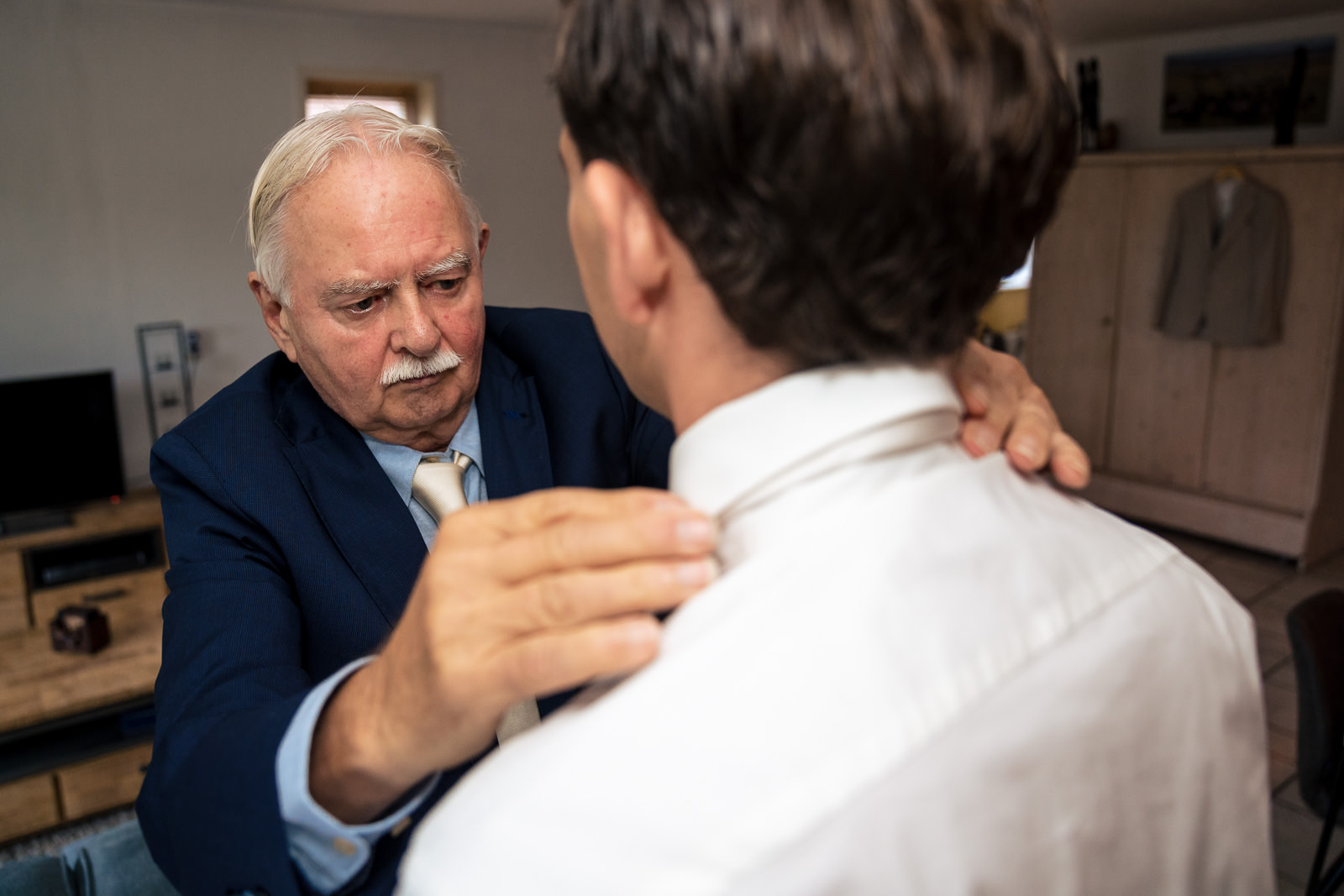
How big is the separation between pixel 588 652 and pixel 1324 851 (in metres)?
2.63

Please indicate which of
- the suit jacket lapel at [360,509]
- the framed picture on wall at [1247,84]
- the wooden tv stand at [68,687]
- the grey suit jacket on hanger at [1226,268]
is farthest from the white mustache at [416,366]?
the framed picture on wall at [1247,84]

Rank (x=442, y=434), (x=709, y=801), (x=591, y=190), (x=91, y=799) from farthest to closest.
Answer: (x=91, y=799), (x=442, y=434), (x=591, y=190), (x=709, y=801)

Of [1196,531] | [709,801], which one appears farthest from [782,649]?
[1196,531]

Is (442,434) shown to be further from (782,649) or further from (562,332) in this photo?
(782,649)

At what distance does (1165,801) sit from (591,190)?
1.96 ft

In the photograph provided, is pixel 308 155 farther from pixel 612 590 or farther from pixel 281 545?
pixel 612 590

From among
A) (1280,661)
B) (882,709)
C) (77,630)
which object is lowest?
(1280,661)

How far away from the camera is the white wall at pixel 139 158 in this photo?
409cm

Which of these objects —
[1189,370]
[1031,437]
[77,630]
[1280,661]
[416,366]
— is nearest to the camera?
[1031,437]

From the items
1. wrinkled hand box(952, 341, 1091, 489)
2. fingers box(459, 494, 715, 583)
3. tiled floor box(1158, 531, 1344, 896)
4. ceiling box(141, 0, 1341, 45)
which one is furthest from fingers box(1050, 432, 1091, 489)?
ceiling box(141, 0, 1341, 45)

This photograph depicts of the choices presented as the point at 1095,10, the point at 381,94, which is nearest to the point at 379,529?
the point at 381,94

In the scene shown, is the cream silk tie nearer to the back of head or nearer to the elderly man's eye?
the elderly man's eye

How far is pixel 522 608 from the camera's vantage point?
62 centimetres

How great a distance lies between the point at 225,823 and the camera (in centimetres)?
83
